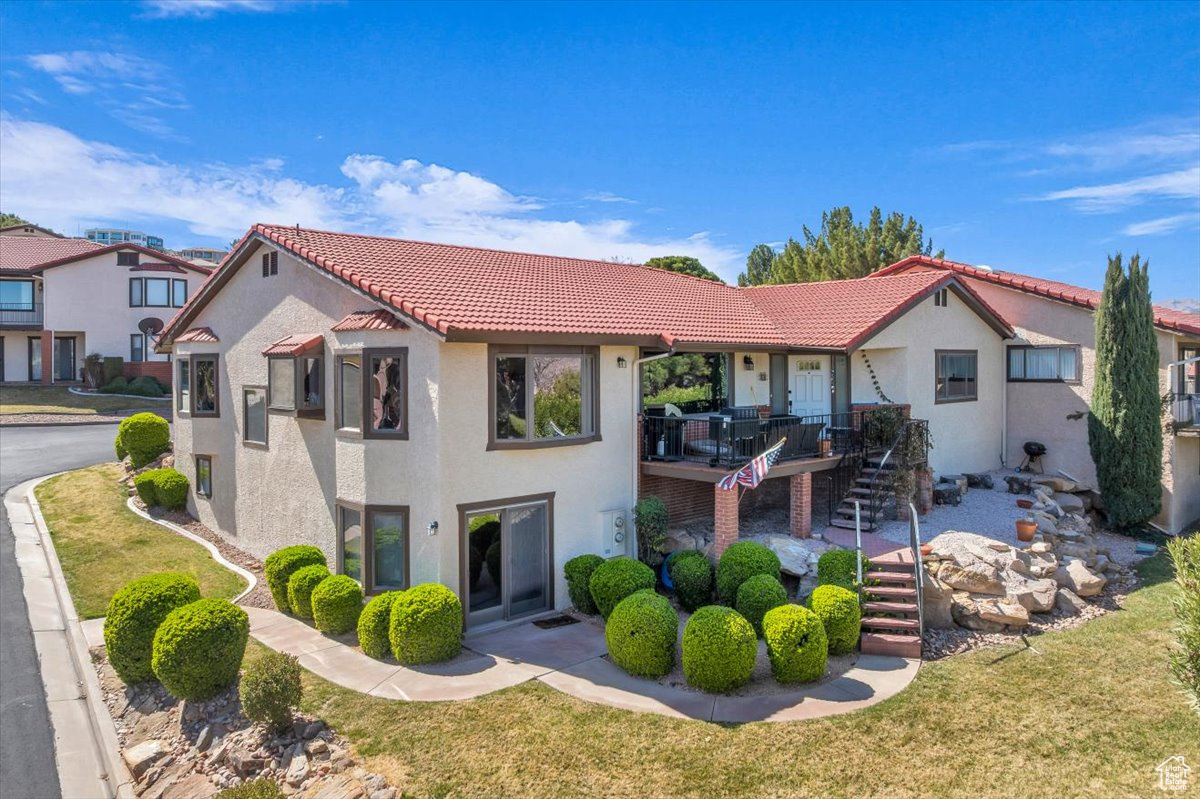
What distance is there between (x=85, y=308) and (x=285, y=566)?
35.5m

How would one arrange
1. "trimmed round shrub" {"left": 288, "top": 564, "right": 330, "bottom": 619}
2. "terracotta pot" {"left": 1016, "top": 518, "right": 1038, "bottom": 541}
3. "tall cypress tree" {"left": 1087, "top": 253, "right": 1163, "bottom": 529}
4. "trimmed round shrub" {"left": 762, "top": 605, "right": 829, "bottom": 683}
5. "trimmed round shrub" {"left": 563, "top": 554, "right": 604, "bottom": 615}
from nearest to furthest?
"trimmed round shrub" {"left": 762, "top": 605, "right": 829, "bottom": 683}
"trimmed round shrub" {"left": 288, "top": 564, "right": 330, "bottom": 619}
"trimmed round shrub" {"left": 563, "top": 554, "right": 604, "bottom": 615}
"terracotta pot" {"left": 1016, "top": 518, "right": 1038, "bottom": 541}
"tall cypress tree" {"left": 1087, "top": 253, "right": 1163, "bottom": 529}

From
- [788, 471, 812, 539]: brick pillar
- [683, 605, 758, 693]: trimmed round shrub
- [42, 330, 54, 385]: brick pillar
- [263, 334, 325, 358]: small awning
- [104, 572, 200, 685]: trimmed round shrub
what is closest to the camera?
[683, 605, 758, 693]: trimmed round shrub

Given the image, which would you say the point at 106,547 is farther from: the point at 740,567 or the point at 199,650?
the point at 740,567

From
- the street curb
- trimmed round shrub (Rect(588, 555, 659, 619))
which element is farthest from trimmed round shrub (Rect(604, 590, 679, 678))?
the street curb

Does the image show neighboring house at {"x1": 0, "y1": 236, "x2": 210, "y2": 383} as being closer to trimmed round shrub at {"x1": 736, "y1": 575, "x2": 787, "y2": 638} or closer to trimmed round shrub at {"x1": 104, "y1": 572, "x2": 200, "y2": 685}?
trimmed round shrub at {"x1": 104, "y1": 572, "x2": 200, "y2": 685}

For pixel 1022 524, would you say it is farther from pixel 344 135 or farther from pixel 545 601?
pixel 344 135

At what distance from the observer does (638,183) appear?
2708 cm

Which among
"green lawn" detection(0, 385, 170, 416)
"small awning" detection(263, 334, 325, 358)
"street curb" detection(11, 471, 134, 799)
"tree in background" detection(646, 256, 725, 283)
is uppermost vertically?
"tree in background" detection(646, 256, 725, 283)

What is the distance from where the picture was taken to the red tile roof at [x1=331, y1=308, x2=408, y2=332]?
1306 cm

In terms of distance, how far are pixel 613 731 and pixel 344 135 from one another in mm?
19471

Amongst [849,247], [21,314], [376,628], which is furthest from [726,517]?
[21,314]

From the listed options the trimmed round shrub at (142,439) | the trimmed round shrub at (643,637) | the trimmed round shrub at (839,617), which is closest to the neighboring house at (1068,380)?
the trimmed round shrub at (839,617)

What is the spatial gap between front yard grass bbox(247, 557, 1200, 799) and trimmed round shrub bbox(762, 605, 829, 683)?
1.09m

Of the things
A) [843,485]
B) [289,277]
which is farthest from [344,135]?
[843,485]
